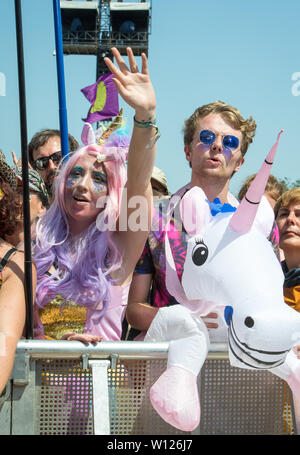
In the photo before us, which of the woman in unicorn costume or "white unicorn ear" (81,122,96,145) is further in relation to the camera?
"white unicorn ear" (81,122,96,145)

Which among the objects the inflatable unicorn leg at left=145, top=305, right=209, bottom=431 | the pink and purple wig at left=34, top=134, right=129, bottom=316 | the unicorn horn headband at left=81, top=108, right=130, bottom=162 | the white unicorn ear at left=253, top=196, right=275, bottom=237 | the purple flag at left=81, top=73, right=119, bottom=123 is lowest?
the inflatable unicorn leg at left=145, top=305, right=209, bottom=431

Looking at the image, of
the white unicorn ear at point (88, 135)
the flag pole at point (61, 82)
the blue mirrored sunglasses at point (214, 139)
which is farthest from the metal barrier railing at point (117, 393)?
the flag pole at point (61, 82)

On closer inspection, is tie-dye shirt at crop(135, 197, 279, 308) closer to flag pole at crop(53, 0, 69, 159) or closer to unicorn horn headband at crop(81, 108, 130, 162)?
unicorn horn headband at crop(81, 108, 130, 162)

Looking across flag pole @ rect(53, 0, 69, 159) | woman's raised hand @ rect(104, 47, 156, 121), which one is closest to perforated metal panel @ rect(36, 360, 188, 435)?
woman's raised hand @ rect(104, 47, 156, 121)

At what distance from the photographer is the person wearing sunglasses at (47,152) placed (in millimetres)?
3172

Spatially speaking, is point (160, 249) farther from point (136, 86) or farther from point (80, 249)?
point (136, 86)

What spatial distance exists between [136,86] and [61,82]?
1.05 meters

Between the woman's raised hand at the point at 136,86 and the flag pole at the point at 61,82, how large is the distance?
0.77 m

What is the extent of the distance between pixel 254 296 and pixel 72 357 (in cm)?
56

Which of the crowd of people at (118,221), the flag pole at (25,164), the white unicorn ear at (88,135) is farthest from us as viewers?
the white unicorn ear at (88,135)

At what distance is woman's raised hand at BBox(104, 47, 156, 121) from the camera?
6.52ft

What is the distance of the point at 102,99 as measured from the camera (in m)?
2.41

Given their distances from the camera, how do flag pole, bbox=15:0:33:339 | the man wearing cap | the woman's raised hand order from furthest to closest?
1. the man wearing cap
2. the woman's raised hand
3. flag pole, bbox=15:0:33:339

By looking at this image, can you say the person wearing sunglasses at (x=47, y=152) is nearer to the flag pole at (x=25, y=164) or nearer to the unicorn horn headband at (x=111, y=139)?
the unicorn horn headband at (x=111, y=139)
